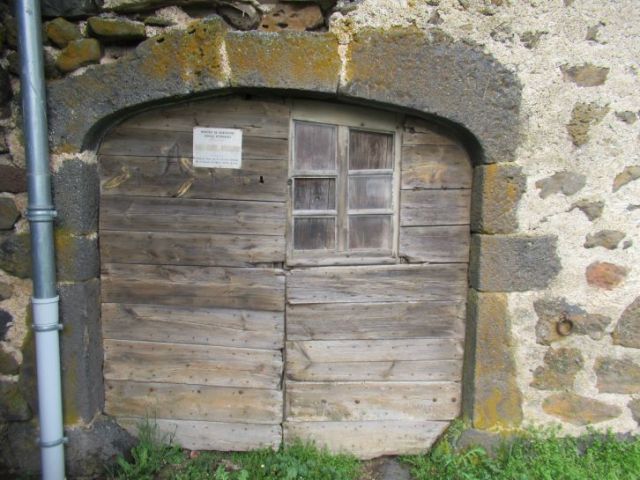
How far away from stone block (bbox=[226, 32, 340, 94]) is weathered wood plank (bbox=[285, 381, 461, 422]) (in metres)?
1.65

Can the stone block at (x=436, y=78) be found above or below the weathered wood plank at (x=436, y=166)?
above

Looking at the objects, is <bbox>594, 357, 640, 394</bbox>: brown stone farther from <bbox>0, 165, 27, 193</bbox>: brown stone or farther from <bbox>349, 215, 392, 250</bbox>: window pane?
<bbox>0, 165, 27, 193</bbox>: brown stone

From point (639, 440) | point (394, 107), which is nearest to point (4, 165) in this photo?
point (394, 107)

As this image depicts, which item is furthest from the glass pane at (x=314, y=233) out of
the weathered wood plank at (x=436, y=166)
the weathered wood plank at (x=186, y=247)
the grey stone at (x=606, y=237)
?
the grey stone at (x=606, y=237)

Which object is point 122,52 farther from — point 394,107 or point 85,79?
point 394,107

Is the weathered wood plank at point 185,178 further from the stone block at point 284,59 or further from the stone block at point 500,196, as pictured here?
the stone block at point 500,196

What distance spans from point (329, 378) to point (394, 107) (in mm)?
1534

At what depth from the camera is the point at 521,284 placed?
6.88ft

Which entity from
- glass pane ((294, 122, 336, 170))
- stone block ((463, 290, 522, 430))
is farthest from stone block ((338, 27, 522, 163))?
stone block ((463, 290, 522, 430))

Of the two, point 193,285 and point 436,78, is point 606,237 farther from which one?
point 193,285

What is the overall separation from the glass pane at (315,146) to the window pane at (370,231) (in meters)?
0.33

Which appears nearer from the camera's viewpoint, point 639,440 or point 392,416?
point 639,440

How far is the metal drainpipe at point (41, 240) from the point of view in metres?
1.86

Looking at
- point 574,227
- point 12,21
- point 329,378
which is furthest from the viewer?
point 329,378
